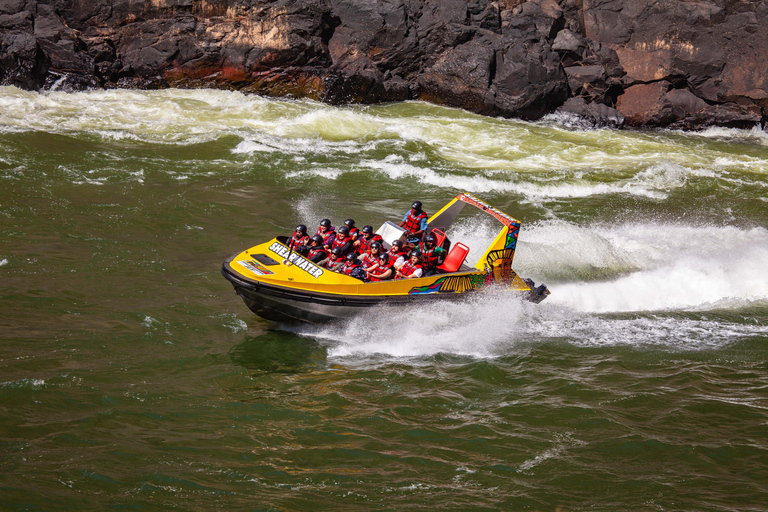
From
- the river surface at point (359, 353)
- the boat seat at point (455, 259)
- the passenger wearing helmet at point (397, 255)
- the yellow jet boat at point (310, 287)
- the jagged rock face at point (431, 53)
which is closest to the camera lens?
the river surface at point (359, 353)

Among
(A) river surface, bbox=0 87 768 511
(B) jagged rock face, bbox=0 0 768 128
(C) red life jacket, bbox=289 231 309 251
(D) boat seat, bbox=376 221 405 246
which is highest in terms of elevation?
(B) jagged rock face, bbox=0 0 768 128

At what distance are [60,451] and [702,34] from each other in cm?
3085

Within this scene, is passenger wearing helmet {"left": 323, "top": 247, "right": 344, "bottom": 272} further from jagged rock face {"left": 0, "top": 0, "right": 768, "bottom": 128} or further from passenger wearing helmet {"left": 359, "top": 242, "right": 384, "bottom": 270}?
Answer: jagged rock face {"left": 0, "top": 0, "right": 768, "bottom": 128}

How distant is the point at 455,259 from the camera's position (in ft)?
40.4

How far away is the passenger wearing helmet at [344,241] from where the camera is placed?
11.9 metres

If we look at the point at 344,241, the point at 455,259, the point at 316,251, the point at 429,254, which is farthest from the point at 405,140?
the point at 316,251

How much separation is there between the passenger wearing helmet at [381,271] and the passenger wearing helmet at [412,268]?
28cm

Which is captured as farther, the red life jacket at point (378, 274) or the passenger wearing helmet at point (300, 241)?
the passenger wearing helmet at point (300, 241)

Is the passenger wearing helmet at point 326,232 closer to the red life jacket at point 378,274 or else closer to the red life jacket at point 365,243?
the red life jacket at point 365,243

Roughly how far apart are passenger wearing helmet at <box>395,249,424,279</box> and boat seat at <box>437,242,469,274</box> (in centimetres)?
94

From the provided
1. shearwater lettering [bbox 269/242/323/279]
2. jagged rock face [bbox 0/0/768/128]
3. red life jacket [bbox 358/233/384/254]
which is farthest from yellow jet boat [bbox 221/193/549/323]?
jagged rock face [bbox 0/0/768/128]

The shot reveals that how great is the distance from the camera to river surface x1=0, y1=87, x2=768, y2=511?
771 centimetres

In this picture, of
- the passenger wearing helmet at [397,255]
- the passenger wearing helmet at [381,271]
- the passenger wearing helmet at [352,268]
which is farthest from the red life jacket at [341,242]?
the passenger wearing helmet at [381,271]

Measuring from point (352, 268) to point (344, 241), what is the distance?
0.91 m
